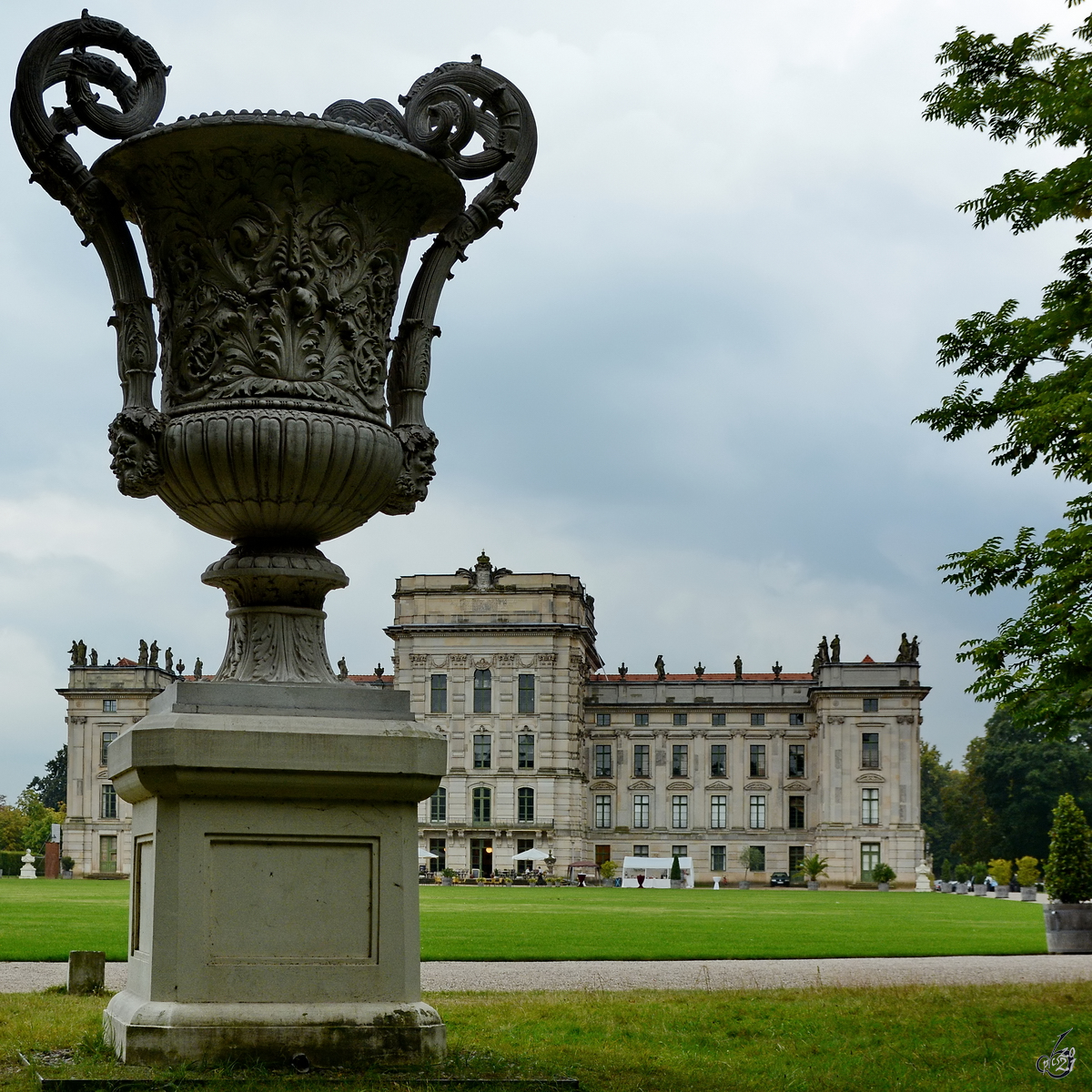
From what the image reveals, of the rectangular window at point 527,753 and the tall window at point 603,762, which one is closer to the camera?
the rectangular window at point 527,753

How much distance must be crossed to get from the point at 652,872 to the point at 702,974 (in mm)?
60959

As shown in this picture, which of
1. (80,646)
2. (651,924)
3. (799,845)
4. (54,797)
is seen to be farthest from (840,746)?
(54,797)

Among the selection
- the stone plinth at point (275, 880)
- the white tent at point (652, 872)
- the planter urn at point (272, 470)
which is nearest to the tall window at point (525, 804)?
the white tent at point (652, 872)

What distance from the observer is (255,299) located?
641 centimetres

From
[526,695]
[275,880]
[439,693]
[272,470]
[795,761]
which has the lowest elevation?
[275,880]

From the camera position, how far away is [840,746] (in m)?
77.3

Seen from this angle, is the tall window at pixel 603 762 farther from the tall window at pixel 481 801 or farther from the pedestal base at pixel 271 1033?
the pedestal base at pixel 271 1033

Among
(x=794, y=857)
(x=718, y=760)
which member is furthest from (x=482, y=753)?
(x=794, y=857)

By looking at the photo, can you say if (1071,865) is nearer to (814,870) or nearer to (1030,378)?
(1030,378)

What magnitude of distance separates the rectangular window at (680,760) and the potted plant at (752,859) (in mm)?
5258

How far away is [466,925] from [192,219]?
1778cm

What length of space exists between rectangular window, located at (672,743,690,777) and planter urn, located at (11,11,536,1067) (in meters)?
75.4

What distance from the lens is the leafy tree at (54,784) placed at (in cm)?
11573

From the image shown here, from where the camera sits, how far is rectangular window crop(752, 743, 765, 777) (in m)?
80.6
